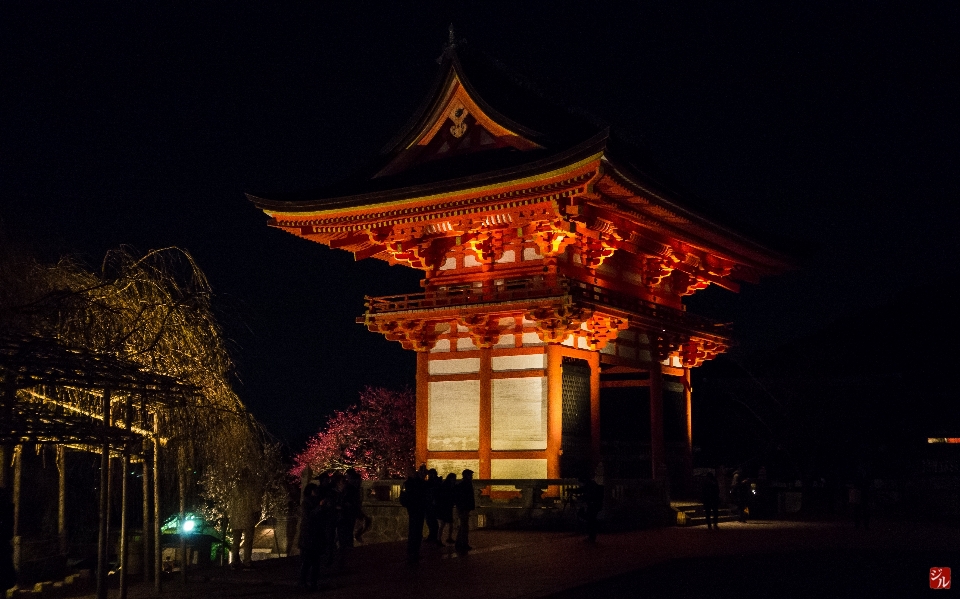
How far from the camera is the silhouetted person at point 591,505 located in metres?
24.2

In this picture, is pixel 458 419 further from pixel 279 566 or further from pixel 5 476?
pixel 5 476

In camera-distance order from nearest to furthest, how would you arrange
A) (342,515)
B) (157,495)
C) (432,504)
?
(157,495) → (342,515) → (432,504)

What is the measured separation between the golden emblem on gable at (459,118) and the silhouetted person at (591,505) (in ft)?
41.7

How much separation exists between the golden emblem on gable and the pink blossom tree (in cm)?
2131

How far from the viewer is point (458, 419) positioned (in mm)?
31297

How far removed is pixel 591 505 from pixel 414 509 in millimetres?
5363

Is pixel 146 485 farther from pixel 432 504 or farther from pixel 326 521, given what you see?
pixel 432 504

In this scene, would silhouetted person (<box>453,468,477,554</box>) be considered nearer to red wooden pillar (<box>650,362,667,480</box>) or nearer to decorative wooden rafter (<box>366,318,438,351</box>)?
decorative wooden rafter (<box>366,318,438,351</box>)

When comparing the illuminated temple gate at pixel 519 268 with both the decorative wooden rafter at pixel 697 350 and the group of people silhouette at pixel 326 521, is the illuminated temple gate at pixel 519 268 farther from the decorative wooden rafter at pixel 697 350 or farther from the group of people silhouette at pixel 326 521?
the group of people silhouette at pixel 326 521

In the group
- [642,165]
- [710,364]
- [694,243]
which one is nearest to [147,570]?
Answer: [694,243]

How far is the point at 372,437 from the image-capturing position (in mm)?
52906

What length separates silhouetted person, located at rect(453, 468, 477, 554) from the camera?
72.2 ft

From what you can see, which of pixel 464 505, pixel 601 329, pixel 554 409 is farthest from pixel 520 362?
pixel 464 505

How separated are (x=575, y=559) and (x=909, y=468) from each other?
26502mm
